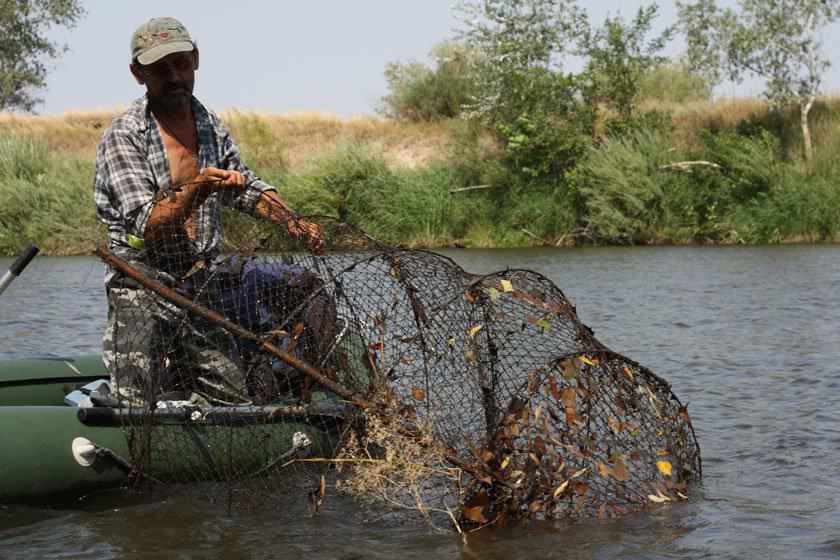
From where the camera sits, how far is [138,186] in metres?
5.63

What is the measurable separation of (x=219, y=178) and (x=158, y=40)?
69cm

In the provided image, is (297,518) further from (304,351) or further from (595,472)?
(595,472)

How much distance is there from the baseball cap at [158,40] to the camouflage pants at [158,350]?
3.37ft

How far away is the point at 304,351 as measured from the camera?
5613 millimetres

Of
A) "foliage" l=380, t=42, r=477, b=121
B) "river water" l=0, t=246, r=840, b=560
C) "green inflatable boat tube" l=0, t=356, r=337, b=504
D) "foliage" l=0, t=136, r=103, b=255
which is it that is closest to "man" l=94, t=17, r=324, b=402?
"green inflatable boat tube" l=0, t=356, r=337, b=504

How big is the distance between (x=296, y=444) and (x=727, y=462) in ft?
8.28

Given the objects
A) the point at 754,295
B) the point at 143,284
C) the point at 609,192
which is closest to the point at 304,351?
the point at 143,284

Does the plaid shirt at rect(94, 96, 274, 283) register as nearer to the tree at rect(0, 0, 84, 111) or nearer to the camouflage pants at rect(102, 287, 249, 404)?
the camouflage pants at rect(102, 287, 249, 404)

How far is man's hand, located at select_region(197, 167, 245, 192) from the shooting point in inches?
214

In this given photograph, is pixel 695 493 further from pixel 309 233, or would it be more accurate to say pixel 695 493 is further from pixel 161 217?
pixel 161 217

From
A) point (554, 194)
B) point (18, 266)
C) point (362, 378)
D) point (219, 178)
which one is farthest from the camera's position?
point (554, 194)

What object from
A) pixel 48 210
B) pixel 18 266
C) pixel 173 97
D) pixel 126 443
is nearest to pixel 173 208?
pixel 173 97

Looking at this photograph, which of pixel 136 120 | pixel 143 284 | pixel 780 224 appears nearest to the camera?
pixel 143 284

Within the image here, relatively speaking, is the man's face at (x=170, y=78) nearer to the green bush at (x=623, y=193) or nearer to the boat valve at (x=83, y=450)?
the boat valve at (x=83, y=450)
